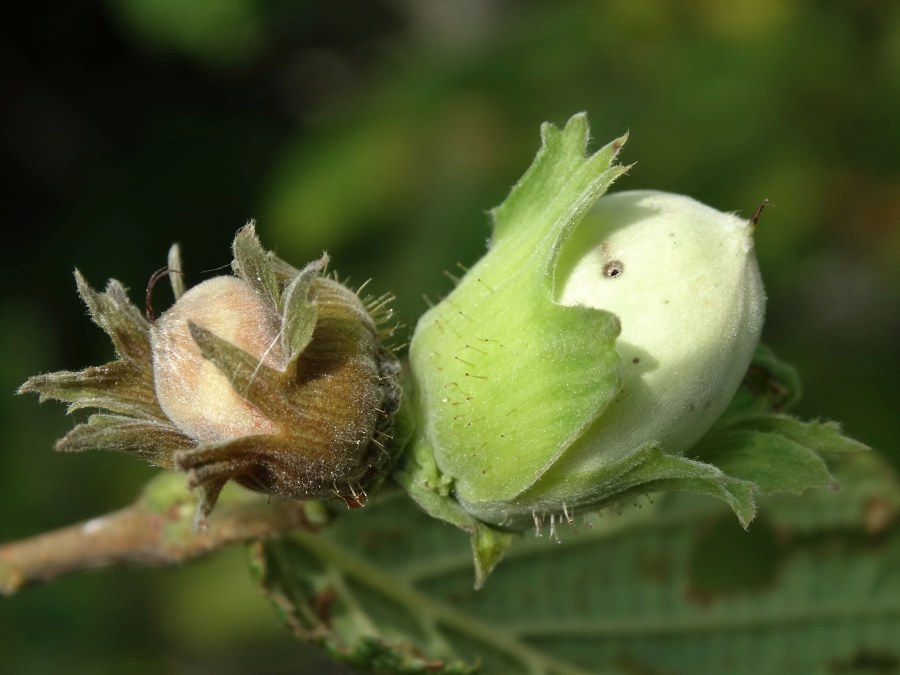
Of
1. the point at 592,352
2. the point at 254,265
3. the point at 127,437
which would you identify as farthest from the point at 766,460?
the point at 127,437

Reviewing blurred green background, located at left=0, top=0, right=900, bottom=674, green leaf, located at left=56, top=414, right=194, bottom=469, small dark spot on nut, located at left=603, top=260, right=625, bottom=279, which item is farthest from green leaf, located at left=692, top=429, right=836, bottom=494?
blurred green background, located at left=0, top=0, right=900, bottom=674

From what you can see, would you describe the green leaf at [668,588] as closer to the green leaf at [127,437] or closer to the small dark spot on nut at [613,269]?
the green leaf at [127,437]

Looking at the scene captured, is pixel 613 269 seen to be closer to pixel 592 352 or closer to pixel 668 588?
pixel 592 352

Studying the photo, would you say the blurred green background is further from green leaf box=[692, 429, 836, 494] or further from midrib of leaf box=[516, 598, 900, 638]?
green leaf box=[692, 429, 836, 494]

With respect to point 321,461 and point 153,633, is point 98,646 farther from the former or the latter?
point 321,461

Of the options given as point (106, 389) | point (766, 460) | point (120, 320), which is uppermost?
point (120, 320)

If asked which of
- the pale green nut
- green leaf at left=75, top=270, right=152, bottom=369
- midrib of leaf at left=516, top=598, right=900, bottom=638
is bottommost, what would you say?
midrib of leaf at left=516, top=598, right=900, bottom=638

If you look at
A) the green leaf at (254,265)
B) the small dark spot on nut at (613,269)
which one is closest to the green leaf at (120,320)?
the green leaf at (254,265)
